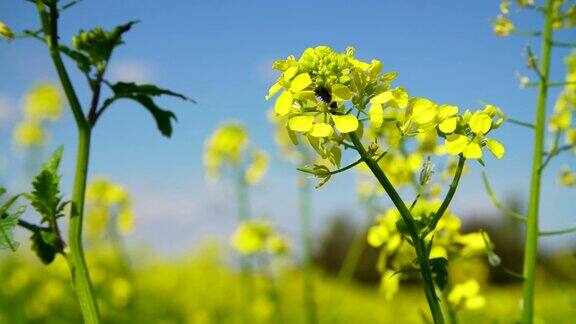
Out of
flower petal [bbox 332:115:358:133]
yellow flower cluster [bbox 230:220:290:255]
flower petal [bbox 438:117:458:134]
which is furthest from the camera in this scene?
yellow flower cluster [bbox 230:220:290:255]

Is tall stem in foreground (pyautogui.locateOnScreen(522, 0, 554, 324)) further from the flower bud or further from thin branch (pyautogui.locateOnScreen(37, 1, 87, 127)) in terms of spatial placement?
thin branch (pyautogui.locateOnScreen(37, 1, 87, 127))

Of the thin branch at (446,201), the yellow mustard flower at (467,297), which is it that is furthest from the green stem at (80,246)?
the yellow mustard flower at (467,297)

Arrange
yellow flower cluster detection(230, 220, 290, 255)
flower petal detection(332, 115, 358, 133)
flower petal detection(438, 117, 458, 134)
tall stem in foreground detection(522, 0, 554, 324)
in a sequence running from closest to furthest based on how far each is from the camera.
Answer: flower petal detection(332, 115, 358, 133), flower petal detection(438, 117, 458, 134), tall stem in foreground detection(522, 0, 554, 324), yellow flower cluster detection(230, 220, 290, 255)

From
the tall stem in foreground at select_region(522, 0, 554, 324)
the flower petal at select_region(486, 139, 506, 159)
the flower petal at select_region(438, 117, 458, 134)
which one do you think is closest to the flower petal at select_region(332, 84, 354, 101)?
the flower petal at select_region(438, 117, 458, 134)

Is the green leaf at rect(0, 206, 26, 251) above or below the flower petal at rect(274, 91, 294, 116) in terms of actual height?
below

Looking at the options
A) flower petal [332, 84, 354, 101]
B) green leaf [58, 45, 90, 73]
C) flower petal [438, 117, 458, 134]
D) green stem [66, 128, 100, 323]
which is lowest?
green stem [66, 128, 100, 323]

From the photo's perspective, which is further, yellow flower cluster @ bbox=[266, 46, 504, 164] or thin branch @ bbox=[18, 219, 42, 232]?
thin branch @ bbox=[18, 219, 42, 232]

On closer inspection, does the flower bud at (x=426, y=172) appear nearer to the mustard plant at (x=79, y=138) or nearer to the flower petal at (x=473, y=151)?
the flower petal at (x=473, y=151)
